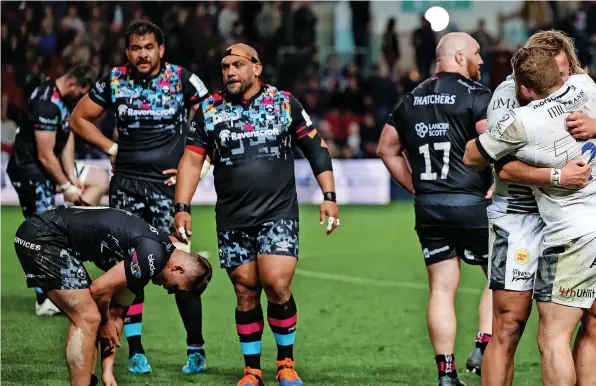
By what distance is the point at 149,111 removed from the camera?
8.69m

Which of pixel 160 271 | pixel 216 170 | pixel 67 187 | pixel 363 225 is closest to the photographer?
pixel 160 271

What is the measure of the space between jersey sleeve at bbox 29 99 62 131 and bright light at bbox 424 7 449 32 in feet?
49.1

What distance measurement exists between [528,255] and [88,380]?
272cm

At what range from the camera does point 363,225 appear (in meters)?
19.1

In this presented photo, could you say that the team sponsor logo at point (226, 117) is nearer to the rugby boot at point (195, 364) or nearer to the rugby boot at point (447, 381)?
the rugby boot at point (195, 364)

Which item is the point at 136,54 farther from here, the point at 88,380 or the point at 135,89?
the point at 88,380

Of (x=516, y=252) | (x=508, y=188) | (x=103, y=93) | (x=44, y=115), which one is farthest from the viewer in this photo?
(x=44, y=115)

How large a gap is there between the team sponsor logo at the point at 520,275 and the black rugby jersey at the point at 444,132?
1.52m

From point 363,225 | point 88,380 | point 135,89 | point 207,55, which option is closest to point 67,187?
point 135,89

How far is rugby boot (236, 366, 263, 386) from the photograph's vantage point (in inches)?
303

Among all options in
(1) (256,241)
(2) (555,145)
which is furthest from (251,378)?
(2) (555,145)

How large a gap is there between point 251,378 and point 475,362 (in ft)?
5.31

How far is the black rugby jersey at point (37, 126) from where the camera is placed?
10.7 meters

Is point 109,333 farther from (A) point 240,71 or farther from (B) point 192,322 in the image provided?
(A) point 240,71
